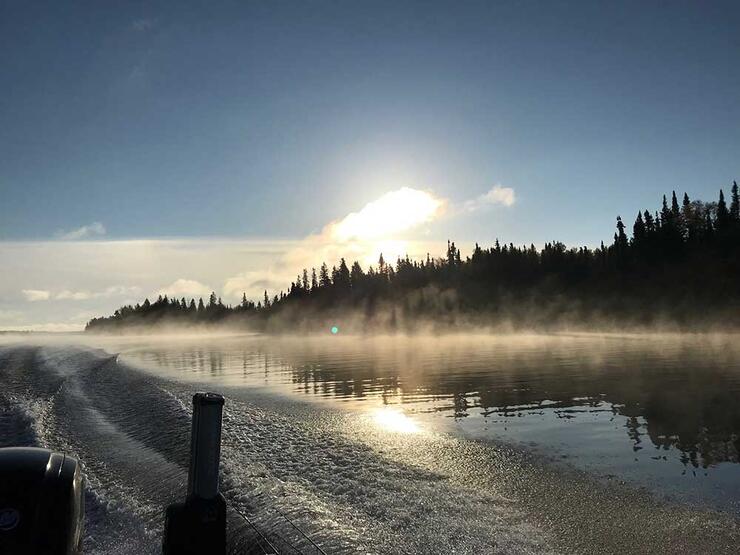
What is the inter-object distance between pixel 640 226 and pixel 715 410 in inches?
6563

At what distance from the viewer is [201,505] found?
3.81 metres

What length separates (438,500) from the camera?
8.73 metres

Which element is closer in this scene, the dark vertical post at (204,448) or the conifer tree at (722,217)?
the dark vertical post at (204,448)

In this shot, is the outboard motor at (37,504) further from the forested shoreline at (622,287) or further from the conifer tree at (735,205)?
the conifer tree at (735,205)

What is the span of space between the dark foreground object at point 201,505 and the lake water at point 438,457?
3519 millimetres

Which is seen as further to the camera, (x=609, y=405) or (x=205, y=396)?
(x=609, y=405)

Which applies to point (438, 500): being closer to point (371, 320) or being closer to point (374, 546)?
point (374, 546)

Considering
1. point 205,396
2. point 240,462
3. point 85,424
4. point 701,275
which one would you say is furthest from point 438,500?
point 701,275

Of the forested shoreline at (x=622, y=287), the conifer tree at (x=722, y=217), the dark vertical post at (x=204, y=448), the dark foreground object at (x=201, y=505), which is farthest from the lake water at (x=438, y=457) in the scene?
the conifer tree at (x=722, y=217)

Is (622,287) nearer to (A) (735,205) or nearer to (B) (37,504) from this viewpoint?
(A) (735,205)

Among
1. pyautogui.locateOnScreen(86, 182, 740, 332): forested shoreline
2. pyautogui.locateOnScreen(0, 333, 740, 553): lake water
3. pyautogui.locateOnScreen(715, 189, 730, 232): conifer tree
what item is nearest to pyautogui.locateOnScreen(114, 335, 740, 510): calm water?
pyautogui.locateOnScreen(0, 333, 740, 553): lake water

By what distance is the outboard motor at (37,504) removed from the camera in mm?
4059

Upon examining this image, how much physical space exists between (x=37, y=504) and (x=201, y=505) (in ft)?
4.89

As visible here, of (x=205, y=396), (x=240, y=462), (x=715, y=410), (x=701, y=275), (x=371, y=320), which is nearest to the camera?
(x=205, y=396)
